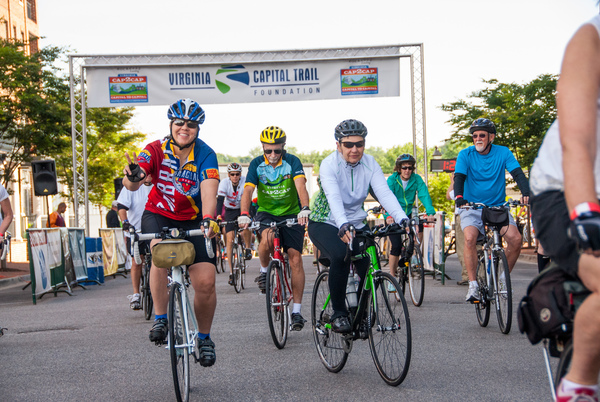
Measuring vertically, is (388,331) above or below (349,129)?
below

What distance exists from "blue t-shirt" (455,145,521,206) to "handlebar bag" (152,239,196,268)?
4053 millimetres

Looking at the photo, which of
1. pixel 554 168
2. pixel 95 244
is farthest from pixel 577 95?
pixel 95 244

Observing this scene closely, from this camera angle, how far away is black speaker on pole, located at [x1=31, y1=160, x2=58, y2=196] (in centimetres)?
1777

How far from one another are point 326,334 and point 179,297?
54.5 inches

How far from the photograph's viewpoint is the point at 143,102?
18641mm

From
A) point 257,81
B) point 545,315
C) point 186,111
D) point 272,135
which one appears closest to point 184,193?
point 186,111

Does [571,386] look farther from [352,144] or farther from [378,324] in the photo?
[352,144]

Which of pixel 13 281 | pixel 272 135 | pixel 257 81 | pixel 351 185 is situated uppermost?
pixel 257 81

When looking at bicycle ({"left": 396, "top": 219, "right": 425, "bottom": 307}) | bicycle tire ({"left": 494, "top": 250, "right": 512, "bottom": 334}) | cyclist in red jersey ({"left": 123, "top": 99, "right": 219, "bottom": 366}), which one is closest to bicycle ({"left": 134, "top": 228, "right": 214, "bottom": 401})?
cyclist in red jersey ({"left": 123, "top": 99, "right": 219, "bottom": 366})

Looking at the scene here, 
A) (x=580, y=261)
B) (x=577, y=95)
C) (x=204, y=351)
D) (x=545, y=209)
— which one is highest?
(x=577, y=95)

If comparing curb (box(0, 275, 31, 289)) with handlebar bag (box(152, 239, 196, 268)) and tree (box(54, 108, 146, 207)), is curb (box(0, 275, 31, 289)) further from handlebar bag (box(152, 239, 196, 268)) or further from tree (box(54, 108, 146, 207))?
tree (box(54, 108, 146, 207))

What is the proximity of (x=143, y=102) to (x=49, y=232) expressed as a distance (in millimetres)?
5835

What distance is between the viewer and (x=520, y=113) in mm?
23875

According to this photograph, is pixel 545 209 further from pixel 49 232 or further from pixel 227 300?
pixel 49 232
